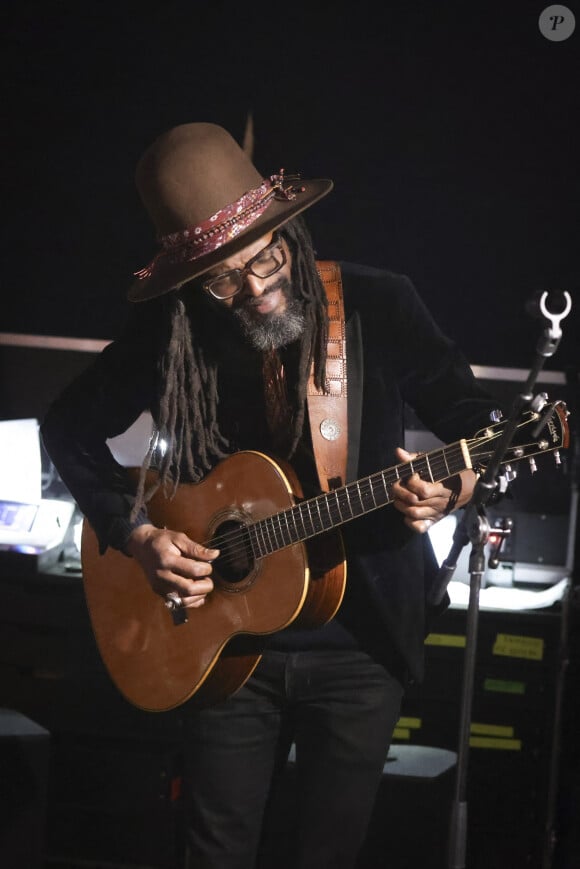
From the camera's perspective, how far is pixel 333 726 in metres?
2.01

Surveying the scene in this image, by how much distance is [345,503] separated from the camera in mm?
2004

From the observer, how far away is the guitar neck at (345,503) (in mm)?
1874

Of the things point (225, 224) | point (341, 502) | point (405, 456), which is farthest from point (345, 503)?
point (225, 224)

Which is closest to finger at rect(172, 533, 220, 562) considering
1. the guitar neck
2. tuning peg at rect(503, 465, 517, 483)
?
the guitar neck

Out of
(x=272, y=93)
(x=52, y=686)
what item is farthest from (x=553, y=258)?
(x=52, y=686)

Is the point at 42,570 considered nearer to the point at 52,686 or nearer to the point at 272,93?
the point at 52,686

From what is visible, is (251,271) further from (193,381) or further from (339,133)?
(339,133)

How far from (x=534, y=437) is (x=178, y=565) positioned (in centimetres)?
88

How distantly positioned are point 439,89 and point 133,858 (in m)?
2.81

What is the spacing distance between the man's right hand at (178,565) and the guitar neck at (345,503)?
13 centimetres

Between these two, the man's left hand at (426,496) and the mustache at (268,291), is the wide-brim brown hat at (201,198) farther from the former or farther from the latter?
Answer: the man's left hand at (426,496)

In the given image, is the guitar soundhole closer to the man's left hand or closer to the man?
the man

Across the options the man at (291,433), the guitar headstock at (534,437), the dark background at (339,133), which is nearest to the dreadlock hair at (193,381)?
the man at (291,433)

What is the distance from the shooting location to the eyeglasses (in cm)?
207
